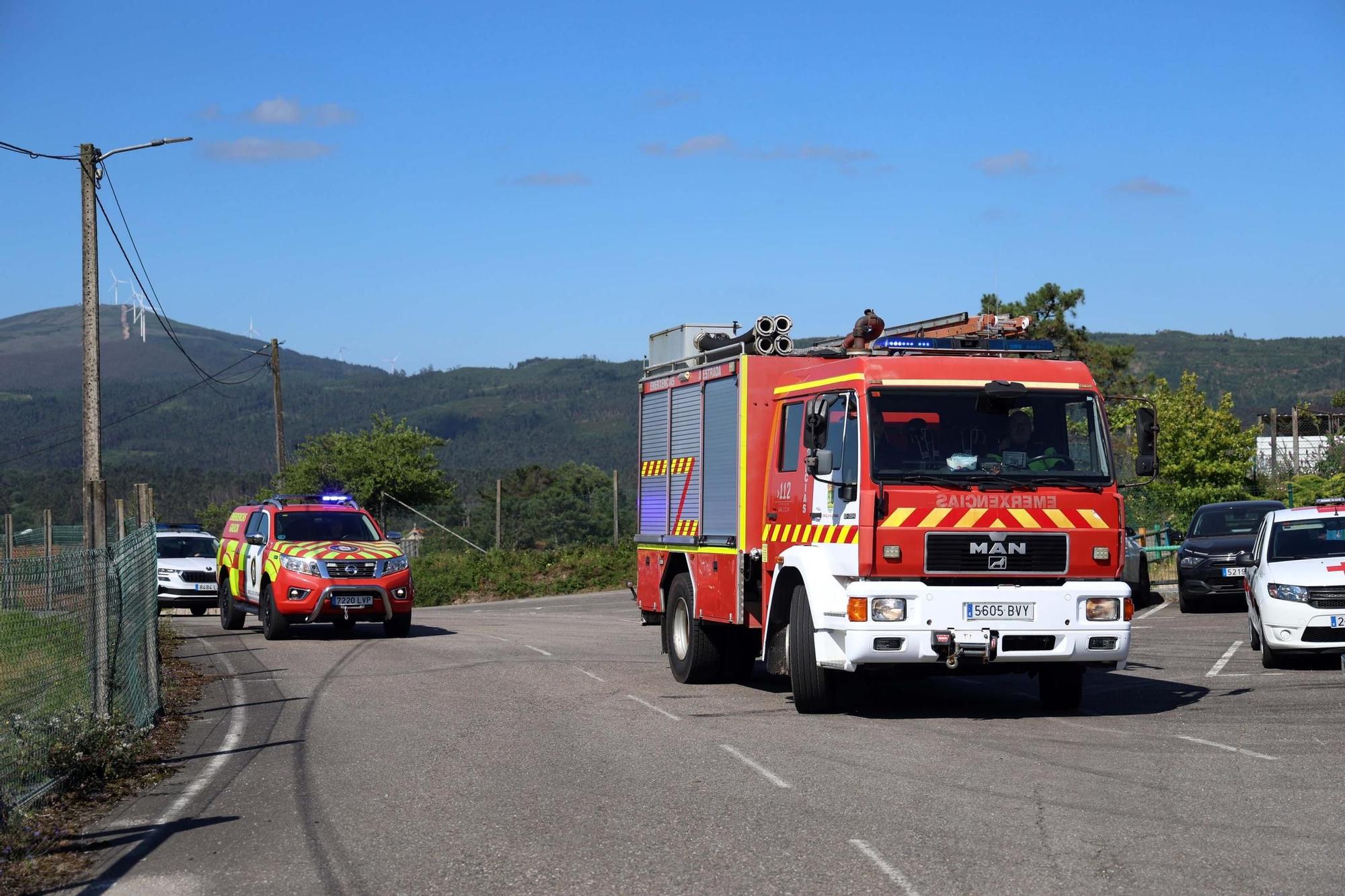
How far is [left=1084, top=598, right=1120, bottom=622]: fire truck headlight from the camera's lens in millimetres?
12312

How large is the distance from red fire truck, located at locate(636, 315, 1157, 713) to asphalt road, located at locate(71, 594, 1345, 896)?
643 mm

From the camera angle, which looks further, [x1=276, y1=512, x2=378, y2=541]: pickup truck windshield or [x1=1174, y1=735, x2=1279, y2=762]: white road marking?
[x1=276, y1=512, x2=378, y2=541]: pickup truck windshield

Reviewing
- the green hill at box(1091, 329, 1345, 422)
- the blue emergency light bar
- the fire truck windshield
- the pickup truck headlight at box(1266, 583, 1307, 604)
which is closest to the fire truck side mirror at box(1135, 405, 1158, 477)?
the fire truck windshield

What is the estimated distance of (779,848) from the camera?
751 centimetres

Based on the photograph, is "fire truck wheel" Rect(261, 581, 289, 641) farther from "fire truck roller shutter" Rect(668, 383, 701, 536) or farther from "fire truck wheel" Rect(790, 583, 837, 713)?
"fire truck wheel" Rect(790, 583, 837, 713)

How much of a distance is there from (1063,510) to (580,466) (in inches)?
4416

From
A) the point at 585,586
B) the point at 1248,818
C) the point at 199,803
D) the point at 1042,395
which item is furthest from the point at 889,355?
the point at 585,586

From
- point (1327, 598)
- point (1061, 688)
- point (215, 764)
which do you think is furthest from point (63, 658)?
point (1327, 598)

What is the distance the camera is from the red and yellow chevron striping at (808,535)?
40.1 ft

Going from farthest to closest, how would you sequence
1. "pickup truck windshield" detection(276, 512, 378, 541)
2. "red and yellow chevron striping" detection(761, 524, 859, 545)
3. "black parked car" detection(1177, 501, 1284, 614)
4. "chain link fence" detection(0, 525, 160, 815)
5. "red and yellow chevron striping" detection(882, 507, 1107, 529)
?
"black parked car" detection(1177, 501, 1284, 614) → "pickup truck windshield" detection(276, 512, 378, 541) → "red and yellow chevron striping" detection(761, 524, 859, 545) → "red and yellow chevron striping" detection(882, 507, 1107, 529) → "chain link fence" detection(0, 525, 160, 815)

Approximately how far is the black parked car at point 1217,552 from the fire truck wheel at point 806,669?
492 inches

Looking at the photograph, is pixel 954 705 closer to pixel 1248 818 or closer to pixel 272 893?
pixel 1248 818

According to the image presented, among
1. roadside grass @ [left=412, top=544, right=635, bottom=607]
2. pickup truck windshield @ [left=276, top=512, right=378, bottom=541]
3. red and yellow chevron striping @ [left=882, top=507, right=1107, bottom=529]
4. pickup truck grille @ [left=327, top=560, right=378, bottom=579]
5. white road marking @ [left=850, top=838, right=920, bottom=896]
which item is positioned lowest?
roadside grass @ [left=412, top=544, right=635, bottom=607]

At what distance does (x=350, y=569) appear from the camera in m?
22.0
